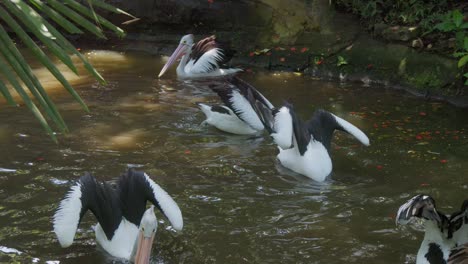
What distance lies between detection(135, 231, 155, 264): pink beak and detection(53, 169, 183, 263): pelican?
0.03 m

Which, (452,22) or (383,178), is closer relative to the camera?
(383,178)

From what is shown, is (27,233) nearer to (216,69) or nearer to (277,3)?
(216,69)

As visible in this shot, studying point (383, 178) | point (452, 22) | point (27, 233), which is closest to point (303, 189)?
point (383, 178)

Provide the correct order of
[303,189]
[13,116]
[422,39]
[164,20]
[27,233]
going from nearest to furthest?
[27,233]
[303,189]
[13,116]
[422,39]
[164,20]

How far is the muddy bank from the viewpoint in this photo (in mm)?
8279

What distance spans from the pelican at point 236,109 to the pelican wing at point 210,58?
2.15m

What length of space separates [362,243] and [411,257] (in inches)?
12.8

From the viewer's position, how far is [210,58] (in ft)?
29.1

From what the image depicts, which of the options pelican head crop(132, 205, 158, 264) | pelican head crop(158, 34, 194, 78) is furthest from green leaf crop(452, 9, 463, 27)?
pelican head crop(132, 205, 158, 264)

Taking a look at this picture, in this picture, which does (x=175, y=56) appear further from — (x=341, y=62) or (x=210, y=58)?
(x=341, y=62)

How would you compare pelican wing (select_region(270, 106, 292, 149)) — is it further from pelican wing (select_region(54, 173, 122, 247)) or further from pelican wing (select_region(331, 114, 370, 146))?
pelican wing (select_region(54, 173, 122, 247))

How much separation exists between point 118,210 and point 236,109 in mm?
2390

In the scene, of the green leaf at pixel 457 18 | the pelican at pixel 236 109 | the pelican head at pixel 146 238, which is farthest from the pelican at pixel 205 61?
the pelican head at pixel 146 238

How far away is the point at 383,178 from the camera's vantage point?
18.0 feet
